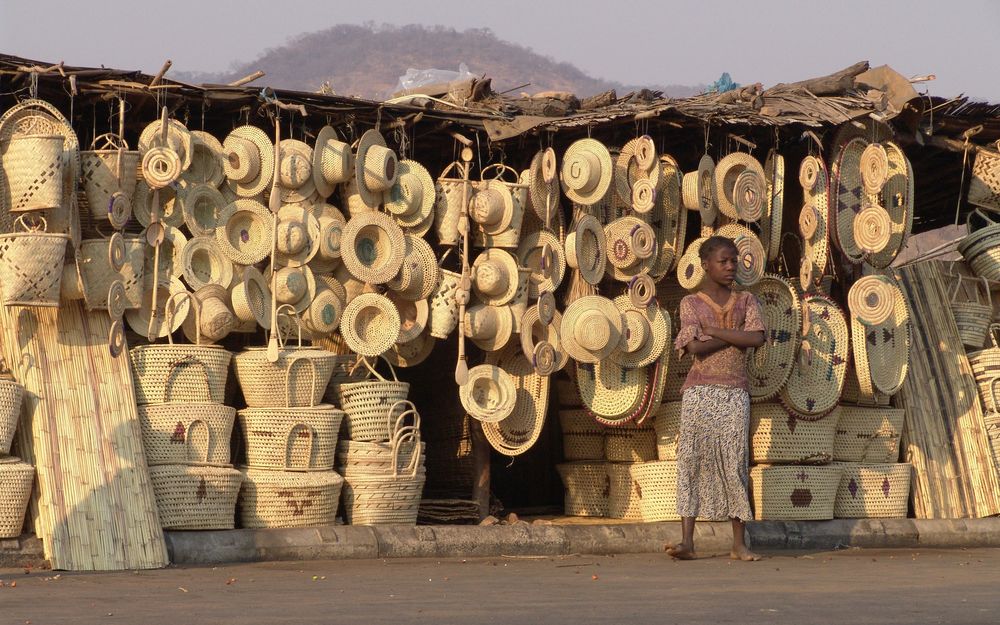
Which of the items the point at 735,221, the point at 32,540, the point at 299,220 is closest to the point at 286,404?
the point at 299,220

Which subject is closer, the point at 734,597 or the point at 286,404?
the point at 734,597

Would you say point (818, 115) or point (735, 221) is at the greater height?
point (818, 115)

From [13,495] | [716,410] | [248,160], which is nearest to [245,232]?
[248,160]

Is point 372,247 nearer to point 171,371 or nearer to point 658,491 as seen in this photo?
point 171,371

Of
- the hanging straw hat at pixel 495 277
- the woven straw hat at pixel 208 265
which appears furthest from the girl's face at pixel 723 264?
the woven straw hat at pixel 208 265

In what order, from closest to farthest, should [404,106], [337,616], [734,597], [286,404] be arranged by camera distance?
[337,616]
[734,597]
[286,404]
[404,106]

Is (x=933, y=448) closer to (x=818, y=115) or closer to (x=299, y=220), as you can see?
(x=818, y=115)

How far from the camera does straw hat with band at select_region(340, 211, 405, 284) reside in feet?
26.5

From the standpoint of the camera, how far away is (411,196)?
8273mm

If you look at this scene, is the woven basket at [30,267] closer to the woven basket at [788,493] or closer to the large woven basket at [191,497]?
the large woven basket at [191,497]

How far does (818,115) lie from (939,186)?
2307 mm

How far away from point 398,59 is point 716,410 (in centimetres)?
10716

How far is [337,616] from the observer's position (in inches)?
184

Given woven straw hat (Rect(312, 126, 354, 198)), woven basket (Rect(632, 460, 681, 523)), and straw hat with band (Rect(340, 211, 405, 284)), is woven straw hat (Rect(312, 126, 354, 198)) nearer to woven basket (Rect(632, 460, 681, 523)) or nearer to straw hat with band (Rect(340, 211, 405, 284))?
straw hat with band (Rect(340, 211, 405, 284))
